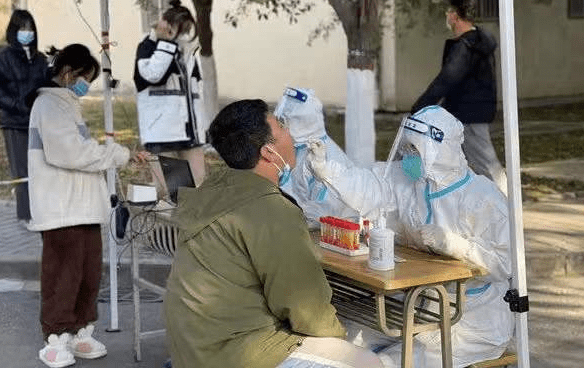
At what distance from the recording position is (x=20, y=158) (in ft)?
25.0

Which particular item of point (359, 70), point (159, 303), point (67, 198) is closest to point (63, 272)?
point (67, 198)

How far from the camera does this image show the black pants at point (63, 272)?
478cm

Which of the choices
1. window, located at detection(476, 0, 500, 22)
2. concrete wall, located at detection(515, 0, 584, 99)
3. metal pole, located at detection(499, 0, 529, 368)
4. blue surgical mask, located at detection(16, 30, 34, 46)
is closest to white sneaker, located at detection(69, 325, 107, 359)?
metal pole, located at detection(499, 0, 529, 368)

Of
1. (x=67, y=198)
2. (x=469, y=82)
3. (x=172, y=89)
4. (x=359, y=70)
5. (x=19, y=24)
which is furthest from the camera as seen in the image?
(x=359, y=70)

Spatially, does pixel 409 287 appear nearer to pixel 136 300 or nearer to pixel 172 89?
pixel 136 300

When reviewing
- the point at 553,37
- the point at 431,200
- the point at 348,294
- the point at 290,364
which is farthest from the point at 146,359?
the point at 553,37

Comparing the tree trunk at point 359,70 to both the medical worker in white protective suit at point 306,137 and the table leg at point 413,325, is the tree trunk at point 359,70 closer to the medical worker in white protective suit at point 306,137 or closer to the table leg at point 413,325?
the medical worker in white protective suit at point 306,137

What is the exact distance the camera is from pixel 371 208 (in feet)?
13.2

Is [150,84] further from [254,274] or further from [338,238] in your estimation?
[254,274]

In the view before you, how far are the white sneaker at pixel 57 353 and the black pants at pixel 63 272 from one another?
0.10 ft

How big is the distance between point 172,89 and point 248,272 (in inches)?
164

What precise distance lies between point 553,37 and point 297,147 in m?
13.6

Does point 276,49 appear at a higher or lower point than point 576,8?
lower

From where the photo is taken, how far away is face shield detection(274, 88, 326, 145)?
4594 millimetres
